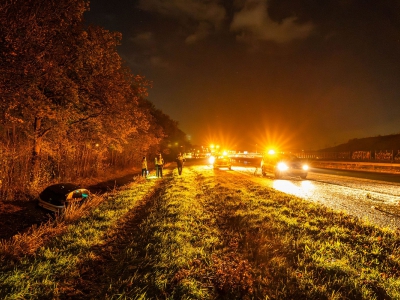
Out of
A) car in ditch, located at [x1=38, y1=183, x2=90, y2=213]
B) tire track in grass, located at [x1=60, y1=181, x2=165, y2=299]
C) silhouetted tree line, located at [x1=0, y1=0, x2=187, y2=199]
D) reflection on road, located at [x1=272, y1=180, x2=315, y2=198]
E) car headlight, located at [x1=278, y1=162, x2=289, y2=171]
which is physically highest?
silhouetted tree line, located at [x1=0, y1=0, x2=187, y2=199]

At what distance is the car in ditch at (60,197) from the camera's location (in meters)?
8.90

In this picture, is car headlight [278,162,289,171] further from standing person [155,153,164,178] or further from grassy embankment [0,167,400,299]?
grassy embankment [0,167,400,299]

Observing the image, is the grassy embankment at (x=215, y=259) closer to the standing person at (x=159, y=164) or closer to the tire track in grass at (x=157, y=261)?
the tire track in grass at (x=157, y=261)

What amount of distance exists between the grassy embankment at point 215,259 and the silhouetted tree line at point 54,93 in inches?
197

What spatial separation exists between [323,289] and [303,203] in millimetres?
5650

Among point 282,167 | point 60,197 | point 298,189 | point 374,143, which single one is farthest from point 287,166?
point 374,143

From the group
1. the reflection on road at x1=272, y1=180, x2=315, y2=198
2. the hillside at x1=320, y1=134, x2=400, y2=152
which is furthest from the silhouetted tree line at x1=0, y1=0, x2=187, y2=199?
the hillside at x1=320, y1=134, x2=400, y2=152

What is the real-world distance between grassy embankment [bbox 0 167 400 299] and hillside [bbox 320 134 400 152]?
9665cm

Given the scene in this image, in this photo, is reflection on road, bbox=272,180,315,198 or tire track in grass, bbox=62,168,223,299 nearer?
tire track in grass, bbox=62,168,223,299

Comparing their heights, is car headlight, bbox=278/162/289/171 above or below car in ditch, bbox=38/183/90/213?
above

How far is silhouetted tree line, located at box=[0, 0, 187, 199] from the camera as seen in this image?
7.64 metres

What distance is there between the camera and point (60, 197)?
29.7 ft

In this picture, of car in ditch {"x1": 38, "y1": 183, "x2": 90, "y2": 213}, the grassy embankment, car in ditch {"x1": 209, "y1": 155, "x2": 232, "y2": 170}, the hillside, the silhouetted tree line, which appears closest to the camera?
the grassy embankment

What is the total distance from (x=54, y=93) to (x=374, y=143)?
Answer: 4397 inches
